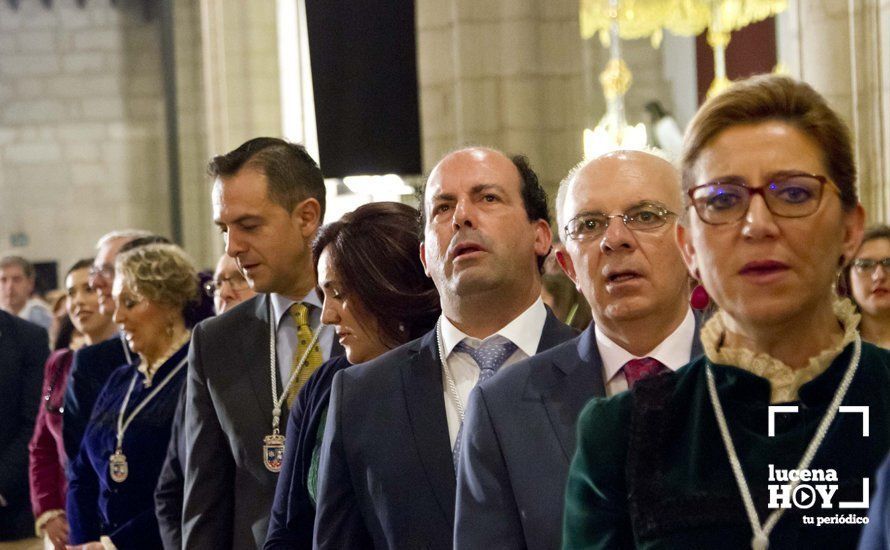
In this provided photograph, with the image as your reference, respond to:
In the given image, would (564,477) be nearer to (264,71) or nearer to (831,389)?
(831,389)

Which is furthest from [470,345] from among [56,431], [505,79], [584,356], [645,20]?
[645,20]

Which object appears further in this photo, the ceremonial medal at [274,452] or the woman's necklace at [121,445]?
the woman's necklace at [121,445]

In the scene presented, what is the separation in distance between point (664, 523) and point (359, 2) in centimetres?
549

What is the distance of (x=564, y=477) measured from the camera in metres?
2.79

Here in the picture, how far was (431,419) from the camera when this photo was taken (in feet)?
10.7

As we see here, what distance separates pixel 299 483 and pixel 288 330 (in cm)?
77

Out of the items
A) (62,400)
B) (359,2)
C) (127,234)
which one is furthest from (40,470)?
(359,2)

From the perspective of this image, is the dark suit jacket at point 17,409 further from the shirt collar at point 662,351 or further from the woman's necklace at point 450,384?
the shirt collar at point 662,351

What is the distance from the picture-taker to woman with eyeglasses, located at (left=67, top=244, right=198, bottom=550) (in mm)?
5316

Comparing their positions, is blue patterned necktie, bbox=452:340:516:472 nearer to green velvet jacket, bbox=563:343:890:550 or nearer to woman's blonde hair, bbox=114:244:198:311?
green velvet jacket, bbox=563:343:890:550

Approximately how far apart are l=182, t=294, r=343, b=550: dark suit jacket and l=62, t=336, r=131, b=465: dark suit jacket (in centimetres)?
180

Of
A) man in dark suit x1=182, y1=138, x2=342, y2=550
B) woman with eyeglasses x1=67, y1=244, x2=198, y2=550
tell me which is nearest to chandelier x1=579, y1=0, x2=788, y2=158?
woman with eyeglasses x1=67, y1=244, x2=198, y2=550

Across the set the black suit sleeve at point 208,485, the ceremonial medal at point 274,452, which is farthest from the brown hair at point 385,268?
the black suit sleeve at point 208,485

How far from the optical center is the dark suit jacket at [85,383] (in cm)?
609
